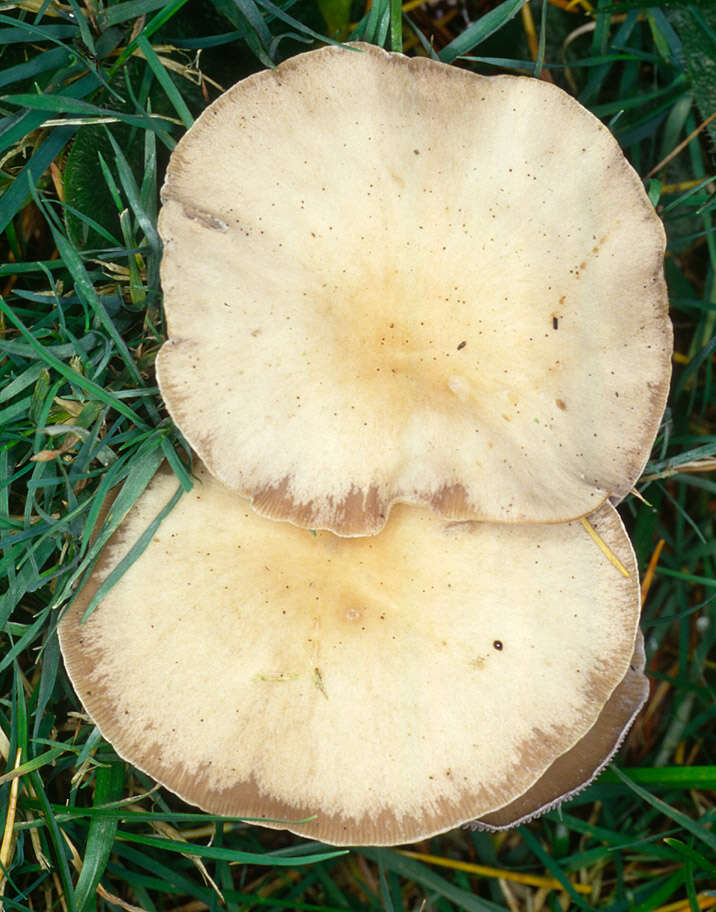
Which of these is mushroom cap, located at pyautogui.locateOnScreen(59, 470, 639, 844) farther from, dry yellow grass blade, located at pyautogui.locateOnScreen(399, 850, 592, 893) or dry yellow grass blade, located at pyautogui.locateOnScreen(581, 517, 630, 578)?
dry yellow grass blade, located at pyautogui.locateOnScreen(399, 850, 592, 893)

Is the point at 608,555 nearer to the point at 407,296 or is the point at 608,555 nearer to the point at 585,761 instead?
the point at 585,761

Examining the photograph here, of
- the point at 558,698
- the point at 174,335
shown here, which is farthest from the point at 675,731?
the point at 174,335

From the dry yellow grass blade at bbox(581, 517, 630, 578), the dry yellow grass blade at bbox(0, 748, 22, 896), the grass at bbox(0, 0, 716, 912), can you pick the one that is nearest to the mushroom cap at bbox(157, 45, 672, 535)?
the dry yellow grass blade at bbox(581, 517, 630, 578)

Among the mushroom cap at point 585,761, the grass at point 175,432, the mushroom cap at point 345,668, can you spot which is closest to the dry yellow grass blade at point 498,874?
the grass at point 175,432

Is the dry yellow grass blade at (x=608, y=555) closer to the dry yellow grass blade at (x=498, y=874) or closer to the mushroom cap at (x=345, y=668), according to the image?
the mushroom cap at (x=345, y=668)

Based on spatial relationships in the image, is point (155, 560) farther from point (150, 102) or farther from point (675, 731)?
point (675, 731)

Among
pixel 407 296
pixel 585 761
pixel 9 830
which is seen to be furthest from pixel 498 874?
pixel 407 296
